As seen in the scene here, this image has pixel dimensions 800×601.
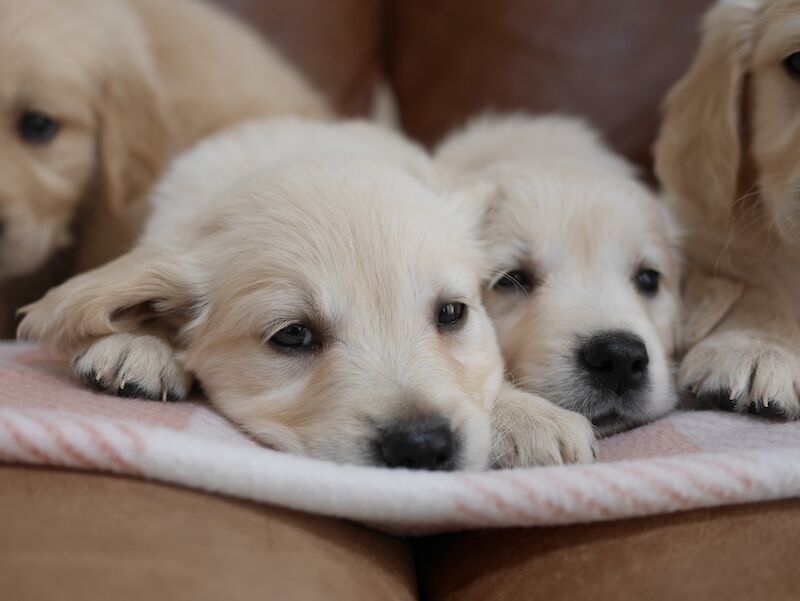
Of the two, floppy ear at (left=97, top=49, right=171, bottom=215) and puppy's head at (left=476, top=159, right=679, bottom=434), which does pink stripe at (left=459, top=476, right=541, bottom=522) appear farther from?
floppy ear at (left=97, top=49, right=171, bottom=215)

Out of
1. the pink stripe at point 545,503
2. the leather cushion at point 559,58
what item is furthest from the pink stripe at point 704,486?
the leather cushion at point 559,58

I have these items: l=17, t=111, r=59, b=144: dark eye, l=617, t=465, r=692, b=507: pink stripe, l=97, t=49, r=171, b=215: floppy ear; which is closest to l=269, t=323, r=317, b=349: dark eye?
l=617, t=465, r=692, b=507: pink stripe

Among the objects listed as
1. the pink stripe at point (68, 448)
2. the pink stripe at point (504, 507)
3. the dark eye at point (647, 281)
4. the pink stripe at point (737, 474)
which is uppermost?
the dark eye at point (647, 281)

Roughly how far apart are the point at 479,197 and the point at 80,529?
1056mm

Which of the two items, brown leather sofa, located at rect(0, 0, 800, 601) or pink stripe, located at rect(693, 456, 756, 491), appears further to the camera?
pink stripe, located at rect(693, 456, 756, 491)

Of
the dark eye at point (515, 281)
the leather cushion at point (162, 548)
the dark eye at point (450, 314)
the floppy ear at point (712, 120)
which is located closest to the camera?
the leather cushion at point (162, 548)

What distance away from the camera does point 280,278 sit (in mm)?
1472

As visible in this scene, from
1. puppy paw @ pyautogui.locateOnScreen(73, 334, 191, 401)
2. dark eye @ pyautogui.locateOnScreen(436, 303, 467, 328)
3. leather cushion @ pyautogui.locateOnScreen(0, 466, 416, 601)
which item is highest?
dark eye @ pyautogui.locateOnScreen(436, 303, 467, 328)

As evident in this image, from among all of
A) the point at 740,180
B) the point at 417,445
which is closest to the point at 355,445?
the point at 417,445

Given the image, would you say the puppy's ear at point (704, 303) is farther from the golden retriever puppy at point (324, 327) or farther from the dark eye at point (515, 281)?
the golden retriever puppy at point (324, 327)

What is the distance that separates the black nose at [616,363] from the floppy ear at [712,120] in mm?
490

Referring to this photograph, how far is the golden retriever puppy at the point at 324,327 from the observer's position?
4.48 ft

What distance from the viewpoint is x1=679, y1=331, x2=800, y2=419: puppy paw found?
1.51 meters

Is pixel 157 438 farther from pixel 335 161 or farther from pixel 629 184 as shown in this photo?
pixel 629 184
